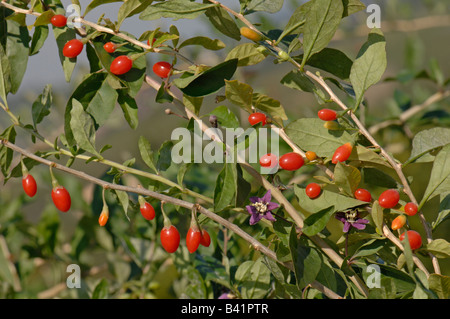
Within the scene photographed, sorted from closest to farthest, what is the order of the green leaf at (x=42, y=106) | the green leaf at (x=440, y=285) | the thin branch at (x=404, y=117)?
the green leaf at (x=440, y=285), the green leaf at (x=42, y=106), the thin branch at (x=404, y=117)

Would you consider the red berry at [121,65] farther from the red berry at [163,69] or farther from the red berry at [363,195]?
the red berry at [363,195]

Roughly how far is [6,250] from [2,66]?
0.81 m

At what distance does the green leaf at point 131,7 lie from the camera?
70cm

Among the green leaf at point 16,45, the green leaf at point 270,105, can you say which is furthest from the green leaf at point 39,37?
the green leaf at point 270,105

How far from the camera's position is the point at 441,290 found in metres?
0.59

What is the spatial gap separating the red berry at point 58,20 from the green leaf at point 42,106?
0.10m

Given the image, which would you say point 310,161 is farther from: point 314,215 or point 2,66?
point 2,66

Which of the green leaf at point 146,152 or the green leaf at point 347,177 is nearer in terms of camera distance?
the green leaf at point 347,177

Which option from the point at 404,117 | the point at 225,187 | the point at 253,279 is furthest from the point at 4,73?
the point at 404,117

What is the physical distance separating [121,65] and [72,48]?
83 millimetres

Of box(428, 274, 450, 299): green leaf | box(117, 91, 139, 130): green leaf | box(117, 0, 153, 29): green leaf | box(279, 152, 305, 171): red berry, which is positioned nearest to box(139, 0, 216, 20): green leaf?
box(117, 0, 153, 29): green leaf

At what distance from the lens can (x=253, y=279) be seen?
81 centimetres

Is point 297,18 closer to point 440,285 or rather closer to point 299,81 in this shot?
point 299,81

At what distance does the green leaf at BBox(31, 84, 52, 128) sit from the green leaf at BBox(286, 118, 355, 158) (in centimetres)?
38
